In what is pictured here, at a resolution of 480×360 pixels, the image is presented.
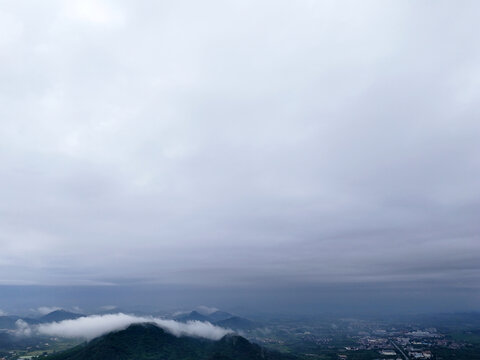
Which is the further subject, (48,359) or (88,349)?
(48,359)

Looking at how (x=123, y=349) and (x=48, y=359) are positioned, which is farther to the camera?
(x=48, y=359)

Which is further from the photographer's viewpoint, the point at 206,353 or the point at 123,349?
the point at 206,353

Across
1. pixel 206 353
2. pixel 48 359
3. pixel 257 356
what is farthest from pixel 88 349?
pixel 257 356

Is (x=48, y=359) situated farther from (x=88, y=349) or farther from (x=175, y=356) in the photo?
(x=175, y=356)

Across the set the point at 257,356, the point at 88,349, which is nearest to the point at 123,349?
the point at 88,349

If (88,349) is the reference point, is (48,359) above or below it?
below

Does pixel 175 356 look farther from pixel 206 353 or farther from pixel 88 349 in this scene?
pixel 88 349

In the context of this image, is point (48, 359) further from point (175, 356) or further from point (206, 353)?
point (206, 353)

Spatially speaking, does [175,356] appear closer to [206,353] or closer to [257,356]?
[206,353]

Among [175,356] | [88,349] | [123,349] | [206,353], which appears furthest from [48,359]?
[206,353]
